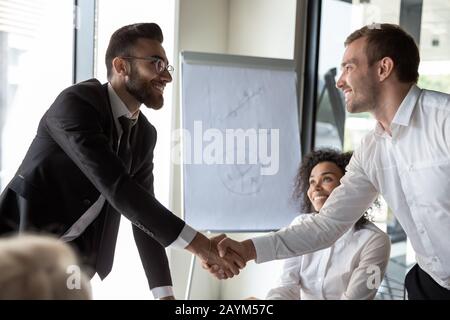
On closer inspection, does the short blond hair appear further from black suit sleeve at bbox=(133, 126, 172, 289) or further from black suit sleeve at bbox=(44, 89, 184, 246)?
black suit sleeve at bbox=(133, 126, 172, 289)

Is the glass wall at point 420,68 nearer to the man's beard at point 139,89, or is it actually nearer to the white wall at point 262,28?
the white wall at point 262,28

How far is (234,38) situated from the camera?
302 centimetres

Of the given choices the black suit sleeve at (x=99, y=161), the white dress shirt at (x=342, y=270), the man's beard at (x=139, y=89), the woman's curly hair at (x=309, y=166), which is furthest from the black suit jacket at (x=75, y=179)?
the woman's curly hair at (x=309, y=166)

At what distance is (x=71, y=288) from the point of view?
0.62 metres

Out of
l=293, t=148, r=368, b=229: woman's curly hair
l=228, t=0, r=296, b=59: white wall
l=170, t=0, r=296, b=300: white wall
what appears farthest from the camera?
l=228, t=0, r=296, b=59: white wall

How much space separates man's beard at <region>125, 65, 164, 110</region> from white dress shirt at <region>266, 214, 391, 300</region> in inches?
34.6

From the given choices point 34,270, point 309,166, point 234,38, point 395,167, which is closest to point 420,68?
point 309,166

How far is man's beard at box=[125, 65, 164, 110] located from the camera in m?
1.83

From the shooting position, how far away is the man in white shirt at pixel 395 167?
147 cm

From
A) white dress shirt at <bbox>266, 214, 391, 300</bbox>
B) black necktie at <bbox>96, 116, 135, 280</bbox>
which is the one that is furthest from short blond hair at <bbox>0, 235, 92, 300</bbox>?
white dress shirt at <bbox>266, 214, 391, 300</bbox>

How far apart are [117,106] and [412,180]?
0.96 m

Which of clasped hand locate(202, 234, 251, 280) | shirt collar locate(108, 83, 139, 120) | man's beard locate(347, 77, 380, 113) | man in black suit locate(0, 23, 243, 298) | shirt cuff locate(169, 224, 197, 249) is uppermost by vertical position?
man's beard locate(347, 77, 380, 113)

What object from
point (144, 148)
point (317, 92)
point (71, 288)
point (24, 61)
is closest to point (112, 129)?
point (144, 148)

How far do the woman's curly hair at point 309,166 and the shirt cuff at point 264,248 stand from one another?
2.05ft
